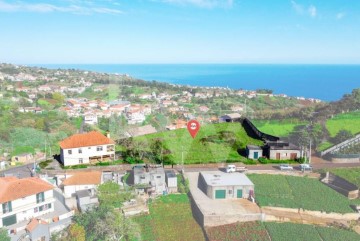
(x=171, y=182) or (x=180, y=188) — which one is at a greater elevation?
(x=171, y=182)

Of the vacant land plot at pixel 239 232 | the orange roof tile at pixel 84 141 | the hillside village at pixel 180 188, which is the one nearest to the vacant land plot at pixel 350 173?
the hillside village at pixel 180 188

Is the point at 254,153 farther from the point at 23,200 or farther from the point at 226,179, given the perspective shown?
the point at 23,200

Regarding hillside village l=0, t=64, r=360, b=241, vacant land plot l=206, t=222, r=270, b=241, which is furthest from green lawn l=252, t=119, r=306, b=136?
vacant land plot l=206, t=222, r=270, b=241

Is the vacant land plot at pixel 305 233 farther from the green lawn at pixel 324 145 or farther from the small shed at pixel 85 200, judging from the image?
the green lawn at pixel 324 145

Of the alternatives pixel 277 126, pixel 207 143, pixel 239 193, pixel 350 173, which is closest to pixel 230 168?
pixel 239 193

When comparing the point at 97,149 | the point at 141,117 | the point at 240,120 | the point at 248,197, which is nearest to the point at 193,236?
the point at 248,197

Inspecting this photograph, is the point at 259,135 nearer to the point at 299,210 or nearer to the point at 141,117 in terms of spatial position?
the point at 299,210

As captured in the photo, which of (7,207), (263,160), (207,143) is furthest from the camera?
(207,143)

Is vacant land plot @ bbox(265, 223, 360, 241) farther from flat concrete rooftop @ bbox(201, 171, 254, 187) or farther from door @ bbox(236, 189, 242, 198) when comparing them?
flat concrete rooftop @ bbox(201, 171, 254, 187)
